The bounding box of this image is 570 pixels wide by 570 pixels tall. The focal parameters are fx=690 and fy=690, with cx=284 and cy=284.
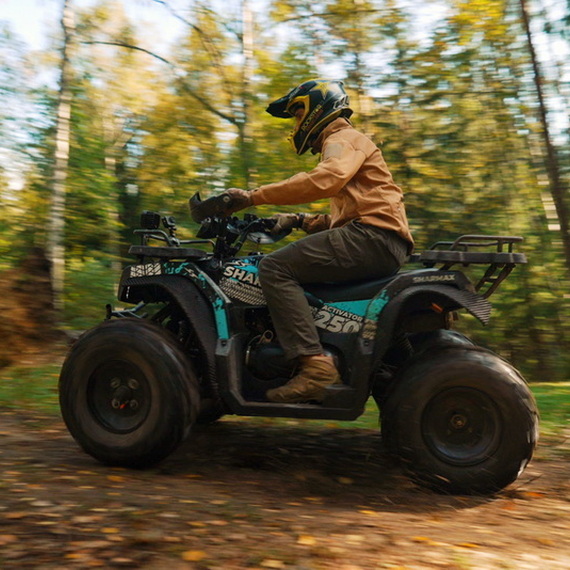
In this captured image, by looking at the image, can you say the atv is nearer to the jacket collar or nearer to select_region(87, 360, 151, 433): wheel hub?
select_region(87, 360, 151, 433): wheel hub

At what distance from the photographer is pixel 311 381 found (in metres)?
4.47

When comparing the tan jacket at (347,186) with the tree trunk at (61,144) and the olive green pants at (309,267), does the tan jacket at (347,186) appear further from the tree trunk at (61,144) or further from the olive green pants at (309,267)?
the tree trunk at (61,144)

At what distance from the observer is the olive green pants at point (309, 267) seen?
14.8 feet

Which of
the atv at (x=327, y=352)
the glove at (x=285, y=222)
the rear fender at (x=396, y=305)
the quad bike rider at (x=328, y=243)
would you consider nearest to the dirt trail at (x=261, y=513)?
the atv at (x=327, y=352)

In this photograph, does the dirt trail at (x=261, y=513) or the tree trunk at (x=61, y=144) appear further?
the tree trunk at (x=61, y=144)

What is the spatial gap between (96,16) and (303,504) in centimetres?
1634

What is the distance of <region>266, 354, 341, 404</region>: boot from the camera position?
4473mm

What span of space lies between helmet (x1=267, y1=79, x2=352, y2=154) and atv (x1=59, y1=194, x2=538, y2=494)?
0.79 m

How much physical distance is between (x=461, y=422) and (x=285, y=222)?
2.01 metres

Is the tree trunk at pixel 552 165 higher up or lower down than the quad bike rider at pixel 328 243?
higher up

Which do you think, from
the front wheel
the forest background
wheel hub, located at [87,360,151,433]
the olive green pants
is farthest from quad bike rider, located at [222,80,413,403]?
the forest background

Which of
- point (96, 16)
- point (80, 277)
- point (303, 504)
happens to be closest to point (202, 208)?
point (303, 504)

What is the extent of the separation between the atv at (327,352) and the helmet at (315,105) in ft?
2.60

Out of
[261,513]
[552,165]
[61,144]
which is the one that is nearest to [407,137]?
[552,165]
